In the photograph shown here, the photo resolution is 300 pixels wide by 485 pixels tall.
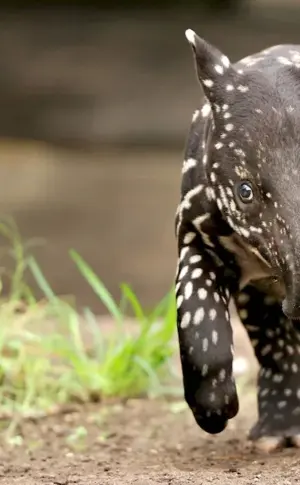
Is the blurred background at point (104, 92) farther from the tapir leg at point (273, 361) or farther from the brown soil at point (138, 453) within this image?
the tapir leg at point (273, 361)

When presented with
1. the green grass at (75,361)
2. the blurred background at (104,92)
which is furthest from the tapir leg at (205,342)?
the blurred background at (104,92)

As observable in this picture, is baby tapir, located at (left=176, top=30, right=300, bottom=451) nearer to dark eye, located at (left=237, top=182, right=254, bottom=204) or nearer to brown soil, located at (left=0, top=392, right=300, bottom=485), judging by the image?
dark eye, located at (left=237, top=182, right=254, bottom=204)

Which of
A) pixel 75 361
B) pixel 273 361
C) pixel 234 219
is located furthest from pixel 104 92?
pixel 234 219

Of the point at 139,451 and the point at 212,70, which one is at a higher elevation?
the point at 212,70

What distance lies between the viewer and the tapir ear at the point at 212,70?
7.66 ft

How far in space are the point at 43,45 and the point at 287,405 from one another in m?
2.60

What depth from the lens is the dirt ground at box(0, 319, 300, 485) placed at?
2.18 metres

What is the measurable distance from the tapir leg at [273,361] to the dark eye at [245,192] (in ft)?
1.95

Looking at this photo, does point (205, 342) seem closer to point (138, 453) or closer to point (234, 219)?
point (234, 219)

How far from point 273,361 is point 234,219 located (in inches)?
26.8

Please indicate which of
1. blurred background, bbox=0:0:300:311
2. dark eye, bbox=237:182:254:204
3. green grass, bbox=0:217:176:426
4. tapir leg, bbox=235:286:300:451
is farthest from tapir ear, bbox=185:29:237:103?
blurred background, bbox=0:0:300:311

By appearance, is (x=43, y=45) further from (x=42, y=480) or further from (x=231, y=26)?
(x=42, y=480)

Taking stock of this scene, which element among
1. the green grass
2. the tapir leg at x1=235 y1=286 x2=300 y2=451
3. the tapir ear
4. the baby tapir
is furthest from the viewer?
the green grass

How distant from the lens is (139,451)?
2857 mm
